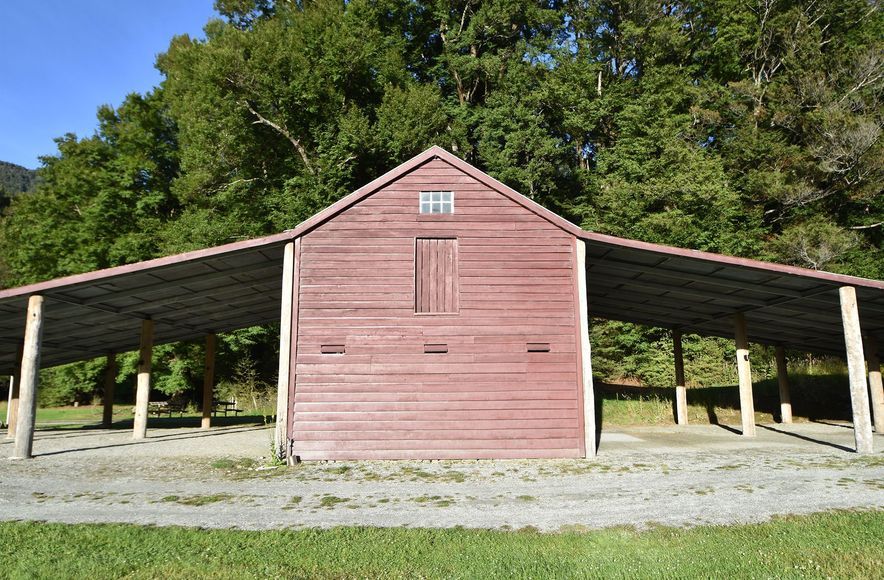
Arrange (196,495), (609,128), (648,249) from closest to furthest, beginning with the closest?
1. (196,495)
2. (648,249)
3. (609,128)

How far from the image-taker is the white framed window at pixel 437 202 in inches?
517

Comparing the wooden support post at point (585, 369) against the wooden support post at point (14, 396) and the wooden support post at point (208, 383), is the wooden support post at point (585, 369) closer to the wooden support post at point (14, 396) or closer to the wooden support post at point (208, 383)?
the wooden support post at point (208, 383)

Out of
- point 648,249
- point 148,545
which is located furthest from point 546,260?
point 148,545

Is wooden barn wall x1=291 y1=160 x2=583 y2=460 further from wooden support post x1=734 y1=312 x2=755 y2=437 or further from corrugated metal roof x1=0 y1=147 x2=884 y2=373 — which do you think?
wooden support post x1=734 y1=312 x2=755 y2=437

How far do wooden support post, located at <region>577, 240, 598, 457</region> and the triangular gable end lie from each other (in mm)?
714

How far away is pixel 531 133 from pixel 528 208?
17901mm

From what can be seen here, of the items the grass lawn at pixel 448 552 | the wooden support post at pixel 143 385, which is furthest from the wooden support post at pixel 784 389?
the wooden support post at pixel 143 385

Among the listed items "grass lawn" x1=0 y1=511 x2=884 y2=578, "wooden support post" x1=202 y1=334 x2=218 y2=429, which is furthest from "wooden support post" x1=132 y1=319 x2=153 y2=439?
"grass lawn" x1=0 y1=511 x2=884 y2=578

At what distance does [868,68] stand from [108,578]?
35.3 m

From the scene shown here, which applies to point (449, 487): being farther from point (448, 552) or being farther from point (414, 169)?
point (414, 169)

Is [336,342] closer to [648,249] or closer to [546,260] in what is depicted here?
[546,260]

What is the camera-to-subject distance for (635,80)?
32.6 m

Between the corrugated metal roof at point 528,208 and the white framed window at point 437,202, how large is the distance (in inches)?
27.1

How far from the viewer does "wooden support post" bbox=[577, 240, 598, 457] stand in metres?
12.0
